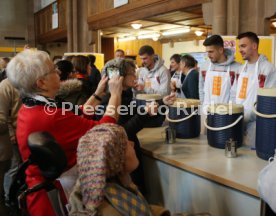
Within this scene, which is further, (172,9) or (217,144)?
(172,9)

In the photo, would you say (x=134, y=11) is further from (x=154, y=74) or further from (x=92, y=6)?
(x=154, y=74)

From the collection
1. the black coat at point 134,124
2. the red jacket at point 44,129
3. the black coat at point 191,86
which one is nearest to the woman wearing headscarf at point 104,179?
the red jacket at point 44,129

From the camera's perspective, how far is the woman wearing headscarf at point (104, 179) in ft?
3.41

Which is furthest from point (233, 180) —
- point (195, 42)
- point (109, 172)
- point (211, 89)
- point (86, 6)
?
point (195, 42)

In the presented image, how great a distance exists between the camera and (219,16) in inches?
155

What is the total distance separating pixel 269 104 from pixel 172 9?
366 centimetres

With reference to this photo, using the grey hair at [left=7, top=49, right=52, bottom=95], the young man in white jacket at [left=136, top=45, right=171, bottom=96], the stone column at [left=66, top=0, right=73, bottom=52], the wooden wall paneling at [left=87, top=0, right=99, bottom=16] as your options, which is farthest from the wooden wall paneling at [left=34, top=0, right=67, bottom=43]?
the grey hair at [left=7, top=49, right=52, bottom=95]

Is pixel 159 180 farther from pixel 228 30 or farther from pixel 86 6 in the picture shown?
pixel 86 6

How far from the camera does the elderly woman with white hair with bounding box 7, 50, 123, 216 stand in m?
1.30

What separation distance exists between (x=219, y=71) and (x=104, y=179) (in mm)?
2213

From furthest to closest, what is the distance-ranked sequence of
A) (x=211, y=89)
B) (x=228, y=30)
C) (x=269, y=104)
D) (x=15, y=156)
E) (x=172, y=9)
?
(x=172, y=9)
(x=228, y=30)
(x=211, y=89)
(x=15, y=156)
(x=269, y=104)

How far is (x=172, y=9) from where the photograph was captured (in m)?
4.84

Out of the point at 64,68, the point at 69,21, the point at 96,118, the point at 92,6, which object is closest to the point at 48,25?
the point at 69,21

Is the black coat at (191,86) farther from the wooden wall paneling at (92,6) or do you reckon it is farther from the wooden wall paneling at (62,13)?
the wooden wall paneling at (62,13)
